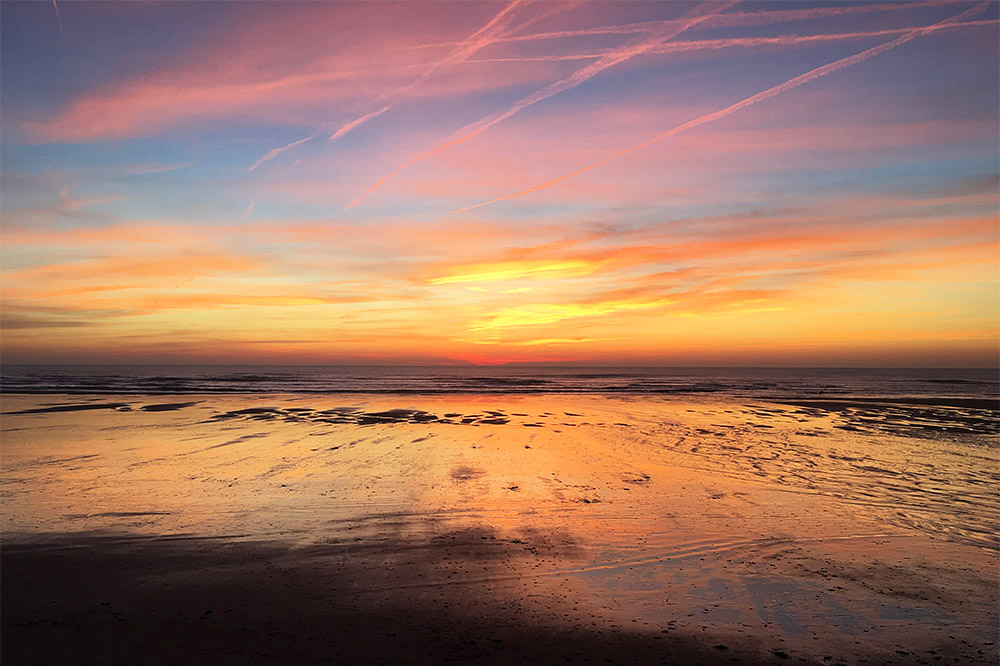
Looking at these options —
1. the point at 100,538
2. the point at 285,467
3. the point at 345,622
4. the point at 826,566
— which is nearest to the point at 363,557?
the point at 345,622

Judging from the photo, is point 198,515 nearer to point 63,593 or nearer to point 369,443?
point 63,593

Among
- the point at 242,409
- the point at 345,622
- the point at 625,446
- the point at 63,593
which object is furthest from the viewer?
the point at 242,409

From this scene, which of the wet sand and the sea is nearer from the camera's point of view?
the wet sand

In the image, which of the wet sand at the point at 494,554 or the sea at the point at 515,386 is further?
the sea at the point at 515,386

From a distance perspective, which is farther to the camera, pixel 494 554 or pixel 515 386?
pixel 515 386

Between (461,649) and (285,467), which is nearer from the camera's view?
(461,649)

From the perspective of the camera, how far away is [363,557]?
324 inches

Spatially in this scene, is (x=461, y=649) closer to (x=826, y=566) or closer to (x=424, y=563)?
(x=424, y=563)

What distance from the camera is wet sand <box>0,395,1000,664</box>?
5.91m

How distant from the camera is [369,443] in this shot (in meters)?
19.5

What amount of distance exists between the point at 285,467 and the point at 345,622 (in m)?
9.62

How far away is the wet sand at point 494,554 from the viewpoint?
19.4 ft

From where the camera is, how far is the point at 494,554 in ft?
27.7

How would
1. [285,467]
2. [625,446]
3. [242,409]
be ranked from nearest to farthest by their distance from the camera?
[285,467], [625,446], [242,409]
